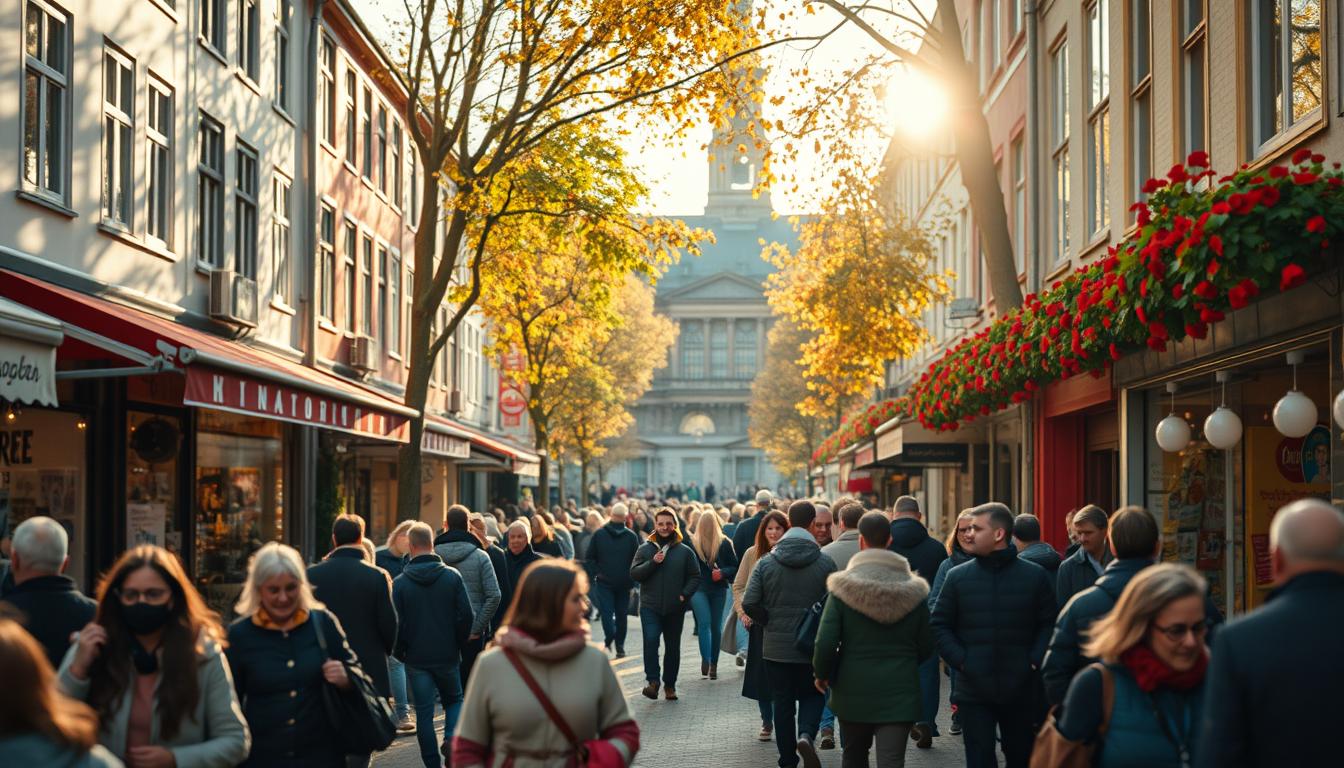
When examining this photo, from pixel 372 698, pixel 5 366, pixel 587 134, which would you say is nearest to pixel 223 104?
pixel 587 134

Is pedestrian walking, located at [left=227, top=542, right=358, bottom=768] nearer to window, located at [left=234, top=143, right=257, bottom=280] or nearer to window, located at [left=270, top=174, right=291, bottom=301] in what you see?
window, located at [left=234, top=143, right=257, bottom=280]

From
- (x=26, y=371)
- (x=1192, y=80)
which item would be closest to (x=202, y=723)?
(x=26, y=371)

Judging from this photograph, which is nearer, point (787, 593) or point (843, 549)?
point (787, 593)

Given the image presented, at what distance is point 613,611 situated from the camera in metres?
19.2

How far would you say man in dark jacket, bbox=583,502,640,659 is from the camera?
1850cm

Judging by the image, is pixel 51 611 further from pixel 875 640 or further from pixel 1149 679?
pixel 1149 679

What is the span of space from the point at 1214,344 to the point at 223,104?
12157mm

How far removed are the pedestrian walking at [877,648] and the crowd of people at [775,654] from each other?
0.04 feet

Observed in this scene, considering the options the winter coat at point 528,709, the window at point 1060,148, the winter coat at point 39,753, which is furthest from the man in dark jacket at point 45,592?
the window at point 1060,148

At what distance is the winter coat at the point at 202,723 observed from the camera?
526cm

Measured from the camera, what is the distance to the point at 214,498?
730 inches

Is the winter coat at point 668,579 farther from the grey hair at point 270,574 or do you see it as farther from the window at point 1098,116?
the grey hair at point 270,574

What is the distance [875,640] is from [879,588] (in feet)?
0.93

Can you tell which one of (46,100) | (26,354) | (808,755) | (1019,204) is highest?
(1019,204)
